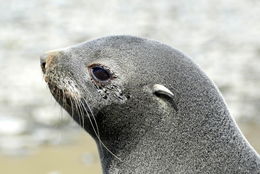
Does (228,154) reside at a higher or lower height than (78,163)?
lower

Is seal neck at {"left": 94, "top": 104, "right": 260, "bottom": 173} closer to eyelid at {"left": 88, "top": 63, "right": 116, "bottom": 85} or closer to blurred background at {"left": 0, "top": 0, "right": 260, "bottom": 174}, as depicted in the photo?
eyelid at {"left": 88, "top": 63, "right": 116, "bottom": 85}

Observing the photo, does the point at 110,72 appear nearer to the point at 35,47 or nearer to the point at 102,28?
the point at 35,47

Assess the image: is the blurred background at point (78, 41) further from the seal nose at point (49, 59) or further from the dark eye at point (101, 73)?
the dark eye at point (101, 73)

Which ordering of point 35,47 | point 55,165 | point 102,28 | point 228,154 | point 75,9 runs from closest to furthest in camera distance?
1. point 228,154
2. point 55,165
3. point 35,47
4. point 102,28
5. point 75,9

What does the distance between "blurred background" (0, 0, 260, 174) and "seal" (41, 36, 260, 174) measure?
204cm

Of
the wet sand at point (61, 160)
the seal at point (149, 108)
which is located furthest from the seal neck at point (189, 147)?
the wet sand at point (61, 160)

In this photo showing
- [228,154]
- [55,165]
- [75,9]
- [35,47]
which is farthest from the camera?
[75,9]

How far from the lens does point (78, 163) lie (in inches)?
449

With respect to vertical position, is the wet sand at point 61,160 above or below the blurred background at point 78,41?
below

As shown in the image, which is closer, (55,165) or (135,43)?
(135,43)

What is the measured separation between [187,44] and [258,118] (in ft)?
19.4

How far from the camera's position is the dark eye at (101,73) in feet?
20.4

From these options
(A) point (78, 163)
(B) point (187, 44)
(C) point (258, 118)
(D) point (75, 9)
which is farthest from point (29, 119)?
(D) point (75, 9)

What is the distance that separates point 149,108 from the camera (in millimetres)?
6172
